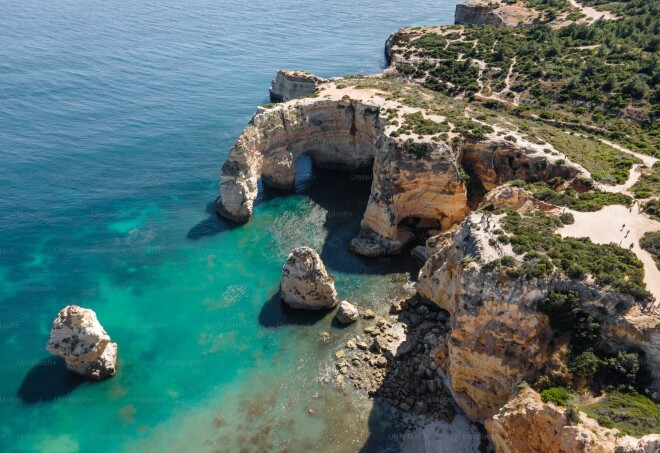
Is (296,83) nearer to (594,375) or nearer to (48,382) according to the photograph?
(48,382)

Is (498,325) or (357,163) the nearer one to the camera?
(498,325)

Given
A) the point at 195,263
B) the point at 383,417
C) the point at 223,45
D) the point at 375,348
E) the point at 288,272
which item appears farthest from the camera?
the point at 223,45

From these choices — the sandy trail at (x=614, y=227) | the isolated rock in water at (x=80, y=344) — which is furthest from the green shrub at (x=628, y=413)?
the isolated rock in water at (x=80, y=344)

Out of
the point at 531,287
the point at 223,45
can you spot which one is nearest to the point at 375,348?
the point at 531,287

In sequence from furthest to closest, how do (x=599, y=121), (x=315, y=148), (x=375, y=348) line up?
(x=315, y=148) → (x=599, y=121) → (x=375, y=348)

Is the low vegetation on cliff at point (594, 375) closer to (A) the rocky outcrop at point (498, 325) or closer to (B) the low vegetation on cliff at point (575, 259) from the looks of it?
(A) the rocky outcrop at point (498, 325)

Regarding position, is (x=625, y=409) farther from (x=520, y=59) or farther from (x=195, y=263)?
(x=520, y=59)

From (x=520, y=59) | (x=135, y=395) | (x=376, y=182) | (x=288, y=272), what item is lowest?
(x=135, y=395)

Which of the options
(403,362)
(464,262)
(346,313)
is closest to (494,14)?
(346,313)
